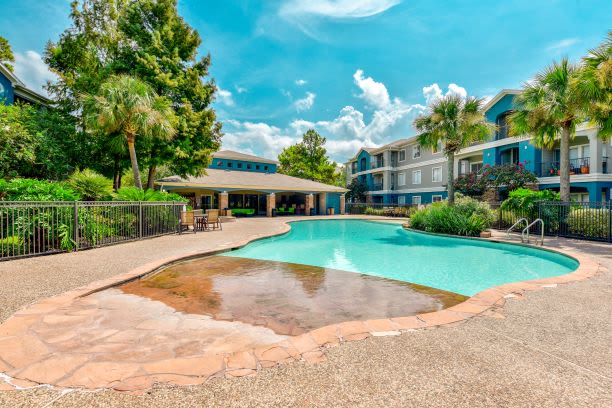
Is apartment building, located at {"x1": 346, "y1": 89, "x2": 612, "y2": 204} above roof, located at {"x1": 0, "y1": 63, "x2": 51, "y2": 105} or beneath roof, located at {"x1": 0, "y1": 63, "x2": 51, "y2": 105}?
beneath

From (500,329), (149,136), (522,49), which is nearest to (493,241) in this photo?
(522,49)

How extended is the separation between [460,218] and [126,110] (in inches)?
708

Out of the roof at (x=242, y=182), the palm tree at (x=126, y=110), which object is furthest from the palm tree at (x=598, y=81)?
the roof at (x=242, y=182)

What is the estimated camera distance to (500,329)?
11.4 ft

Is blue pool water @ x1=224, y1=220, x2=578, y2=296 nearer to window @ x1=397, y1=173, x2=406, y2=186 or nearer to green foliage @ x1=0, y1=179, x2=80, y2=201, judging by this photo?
green foliage @ x1=0, y1=179, x2=80, y2=201

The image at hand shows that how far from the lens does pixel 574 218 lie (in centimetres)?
1301

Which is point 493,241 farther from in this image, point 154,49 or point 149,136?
point 154,49

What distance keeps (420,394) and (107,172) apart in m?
22.9

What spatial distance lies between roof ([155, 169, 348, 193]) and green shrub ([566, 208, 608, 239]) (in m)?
22.5

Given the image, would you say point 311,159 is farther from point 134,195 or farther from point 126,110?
point 134,195

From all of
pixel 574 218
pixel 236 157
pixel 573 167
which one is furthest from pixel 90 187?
pixel 573 167

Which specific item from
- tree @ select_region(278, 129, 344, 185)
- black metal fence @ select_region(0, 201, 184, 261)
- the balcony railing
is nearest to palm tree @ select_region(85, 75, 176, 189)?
black metal fence @ select_region(0, 201, 184, 261)

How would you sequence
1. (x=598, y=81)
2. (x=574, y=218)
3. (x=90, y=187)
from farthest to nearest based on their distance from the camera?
(x=574, y=218) → (x=90, y=187) → (x=598, y=81)

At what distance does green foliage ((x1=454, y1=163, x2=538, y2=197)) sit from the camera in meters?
22.2
